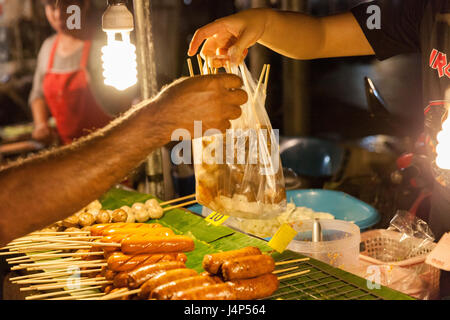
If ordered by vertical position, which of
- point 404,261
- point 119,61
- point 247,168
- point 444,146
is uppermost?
point 119,61

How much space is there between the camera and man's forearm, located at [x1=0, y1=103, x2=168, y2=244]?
169 cm

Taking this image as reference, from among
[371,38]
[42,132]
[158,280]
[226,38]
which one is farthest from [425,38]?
[42,132]

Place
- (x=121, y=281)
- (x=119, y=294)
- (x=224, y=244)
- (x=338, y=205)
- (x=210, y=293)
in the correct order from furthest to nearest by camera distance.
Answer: (x=338, y=205)
(x=224, y=244)
(x=121, y=281)
(x=119, y=294)
(x=210, y=293)

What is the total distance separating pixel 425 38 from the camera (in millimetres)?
2592

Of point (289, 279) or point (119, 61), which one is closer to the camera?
point (289, 279)

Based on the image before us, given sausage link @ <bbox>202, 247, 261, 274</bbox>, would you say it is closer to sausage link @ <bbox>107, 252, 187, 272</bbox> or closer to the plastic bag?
sausage link @ <bbox>107, 252, 187, 272</bbox>

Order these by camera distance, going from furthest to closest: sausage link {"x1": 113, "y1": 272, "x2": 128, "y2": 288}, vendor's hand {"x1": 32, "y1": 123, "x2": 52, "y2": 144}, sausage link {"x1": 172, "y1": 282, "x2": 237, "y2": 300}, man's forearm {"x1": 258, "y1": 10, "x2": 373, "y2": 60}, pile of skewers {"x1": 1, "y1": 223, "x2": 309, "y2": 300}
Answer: vendor's hand {"x1": 32, "y1": 123, "x2": 52, "y2": 144}
man's forearm {"x1": 258, "y1": 10, "x2": 373, "y2": 60}
sausage link {"x1": 113, "y1": 272, "x2": 128, "y2": 288}
pile of skewers {"x1": 1, "y1": 223, "x2": 309, "y2": 300}
sausage link {"x1": 172, "y1": 282, "x2": 237, "y2": 300}

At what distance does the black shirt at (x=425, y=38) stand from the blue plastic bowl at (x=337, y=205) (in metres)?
1.15

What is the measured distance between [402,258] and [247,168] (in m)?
1.17

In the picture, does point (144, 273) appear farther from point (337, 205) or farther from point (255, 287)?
point (337, 205)

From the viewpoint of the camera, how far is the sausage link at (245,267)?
1976 millimetres

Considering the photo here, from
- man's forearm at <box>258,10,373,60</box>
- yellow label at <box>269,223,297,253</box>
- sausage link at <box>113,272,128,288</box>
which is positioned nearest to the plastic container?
yellow label at <box>269,223,297,253</box>

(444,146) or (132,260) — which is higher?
(444,146)

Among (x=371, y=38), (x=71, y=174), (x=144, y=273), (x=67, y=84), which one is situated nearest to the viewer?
(x=71, y=174)
